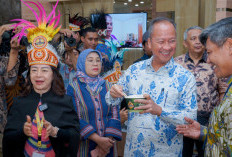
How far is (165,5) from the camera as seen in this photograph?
499 cm

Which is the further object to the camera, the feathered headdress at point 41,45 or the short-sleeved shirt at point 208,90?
the short-sleeved shirt at point 208,90

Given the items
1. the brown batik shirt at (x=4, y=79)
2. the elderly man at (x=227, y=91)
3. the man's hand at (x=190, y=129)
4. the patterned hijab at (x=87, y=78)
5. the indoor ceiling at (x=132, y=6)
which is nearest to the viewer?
the elderly man at (x=227, y=91)

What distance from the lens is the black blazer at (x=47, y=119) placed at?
202 centimetres

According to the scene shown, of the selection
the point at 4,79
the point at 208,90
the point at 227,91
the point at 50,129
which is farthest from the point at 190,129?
the point at 4,79

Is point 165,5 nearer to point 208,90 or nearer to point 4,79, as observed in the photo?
point 208,90

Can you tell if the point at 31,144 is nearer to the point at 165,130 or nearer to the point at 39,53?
the point at 39,53

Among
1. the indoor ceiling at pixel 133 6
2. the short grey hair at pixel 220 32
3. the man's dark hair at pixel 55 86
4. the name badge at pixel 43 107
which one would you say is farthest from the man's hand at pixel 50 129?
the indoor ceiling at pixel 133 6

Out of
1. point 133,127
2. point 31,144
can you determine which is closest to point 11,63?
point 31,144

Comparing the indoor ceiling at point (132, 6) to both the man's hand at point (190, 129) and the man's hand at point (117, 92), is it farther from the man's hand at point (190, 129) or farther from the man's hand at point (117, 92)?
the man's hand at point (190, 129)

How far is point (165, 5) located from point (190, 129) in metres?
3.73

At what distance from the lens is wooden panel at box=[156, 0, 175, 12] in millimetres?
4977

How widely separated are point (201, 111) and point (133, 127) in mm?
1373

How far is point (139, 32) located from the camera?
526 cm

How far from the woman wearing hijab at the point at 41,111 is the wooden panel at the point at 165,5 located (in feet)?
11.2
